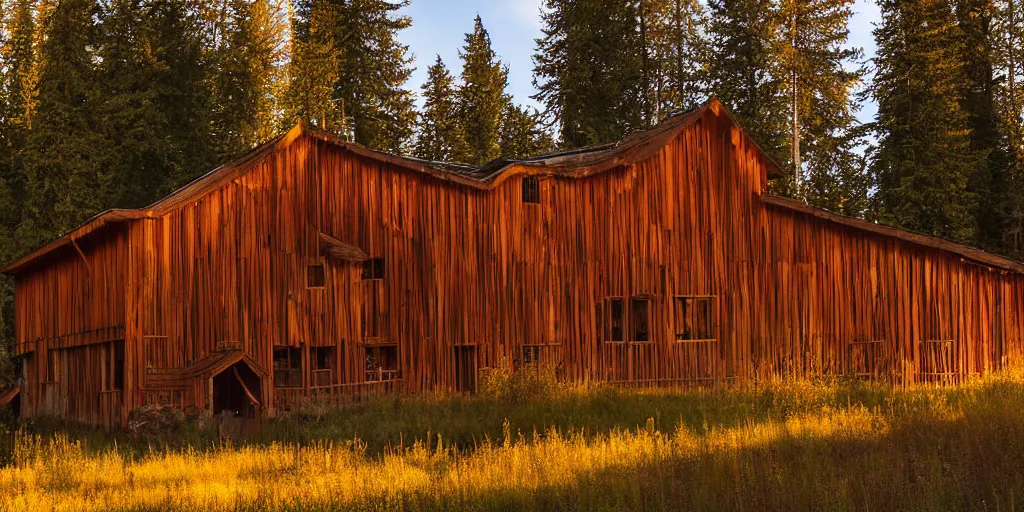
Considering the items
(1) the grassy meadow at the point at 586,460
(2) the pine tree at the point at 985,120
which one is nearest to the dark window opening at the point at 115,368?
(1) the grassy meadow at the point at 586,460

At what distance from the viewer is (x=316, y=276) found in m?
27.0

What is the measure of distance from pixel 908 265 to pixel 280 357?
18204 mm

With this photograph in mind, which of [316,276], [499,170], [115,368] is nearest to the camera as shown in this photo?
[115,368]

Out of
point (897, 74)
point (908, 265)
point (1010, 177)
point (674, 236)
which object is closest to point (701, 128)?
point (674, 236)

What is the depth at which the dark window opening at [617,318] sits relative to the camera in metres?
30.6

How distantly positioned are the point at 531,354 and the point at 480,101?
1090 inches

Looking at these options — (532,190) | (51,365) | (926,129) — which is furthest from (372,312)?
(926,129)

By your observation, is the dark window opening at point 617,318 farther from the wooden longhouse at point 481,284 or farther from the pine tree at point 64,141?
the pine tree at point 64,141

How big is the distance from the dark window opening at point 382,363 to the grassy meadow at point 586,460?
2433 millimetres

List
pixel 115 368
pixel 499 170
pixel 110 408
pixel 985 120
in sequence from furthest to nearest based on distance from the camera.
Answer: pixel 985 120 < pixel 499 170 < pixel 115 368 < pixel 110 408

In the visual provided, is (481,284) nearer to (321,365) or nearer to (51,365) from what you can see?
(321,365)

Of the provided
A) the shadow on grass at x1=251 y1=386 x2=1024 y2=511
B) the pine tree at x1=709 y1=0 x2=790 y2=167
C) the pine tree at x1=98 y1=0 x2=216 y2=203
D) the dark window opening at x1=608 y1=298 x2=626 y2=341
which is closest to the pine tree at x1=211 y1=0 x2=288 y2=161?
the pine tree at x1=98 y1=0 x2=216 y2=203

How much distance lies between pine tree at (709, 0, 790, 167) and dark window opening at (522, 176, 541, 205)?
19544mm

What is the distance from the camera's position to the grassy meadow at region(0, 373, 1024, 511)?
42.3ft
